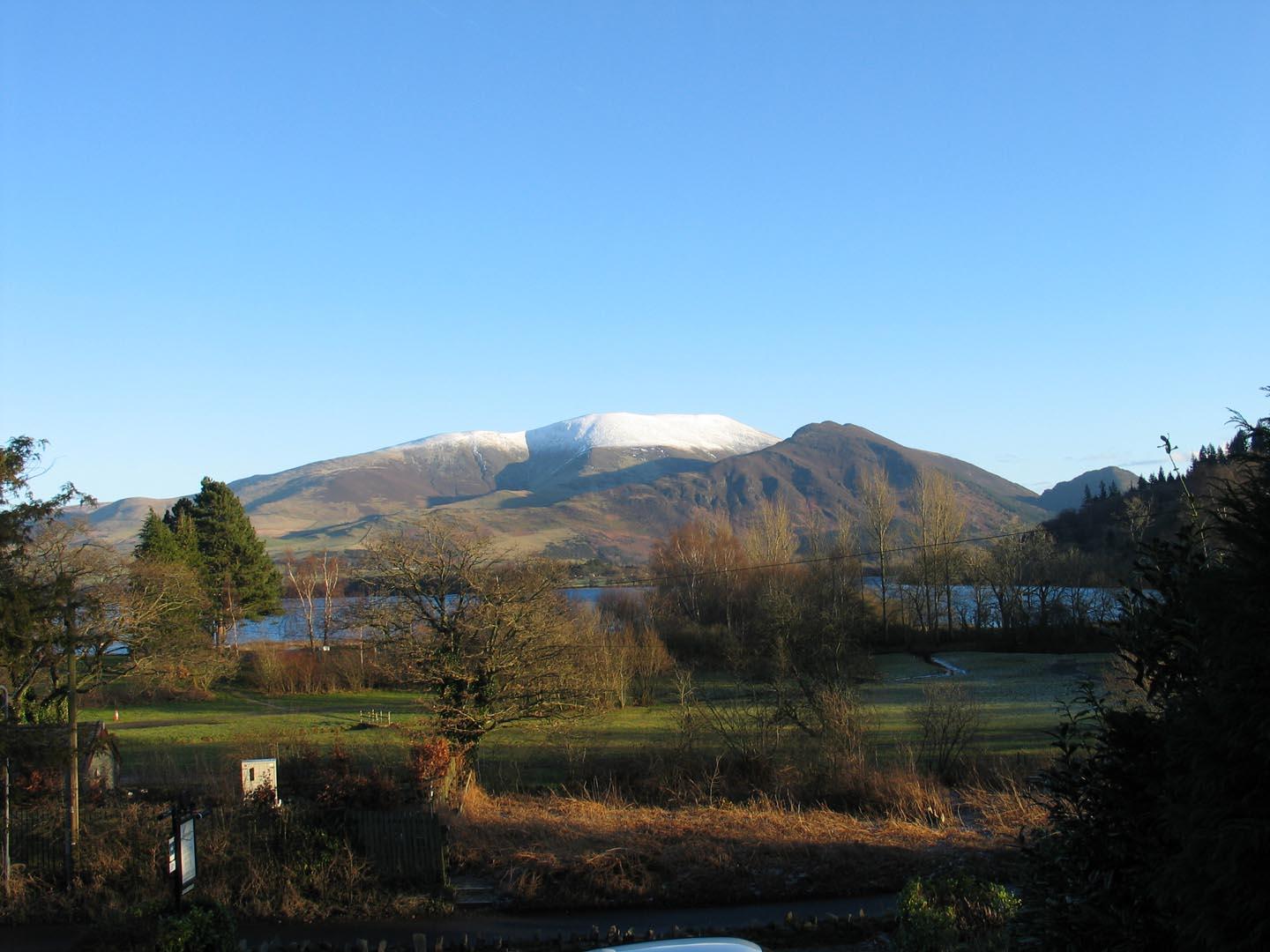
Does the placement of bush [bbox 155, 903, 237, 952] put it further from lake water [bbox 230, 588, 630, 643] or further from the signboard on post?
lake water [bbox 230, 588, 630, 643]

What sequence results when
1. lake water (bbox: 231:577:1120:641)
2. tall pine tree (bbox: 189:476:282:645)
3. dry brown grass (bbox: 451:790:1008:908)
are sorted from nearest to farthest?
dry brown grass (bbox: 451:790:1008:908) → tall pine tree (bbox: 189:476:282:645) → lake water (bbox: 231:577:1120:641)

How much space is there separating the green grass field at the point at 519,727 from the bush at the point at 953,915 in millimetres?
5670

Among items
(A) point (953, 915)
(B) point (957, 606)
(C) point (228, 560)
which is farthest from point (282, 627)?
(A) point (953, 915)

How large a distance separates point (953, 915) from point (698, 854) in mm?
8314

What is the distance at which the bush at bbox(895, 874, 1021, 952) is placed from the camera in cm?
1035

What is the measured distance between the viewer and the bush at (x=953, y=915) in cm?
1035

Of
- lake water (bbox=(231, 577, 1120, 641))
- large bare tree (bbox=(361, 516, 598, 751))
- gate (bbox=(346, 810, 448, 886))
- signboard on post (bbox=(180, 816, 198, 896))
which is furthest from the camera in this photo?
lake water (bbox=(231, 577, 1120, 641))

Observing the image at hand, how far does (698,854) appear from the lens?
18.4m

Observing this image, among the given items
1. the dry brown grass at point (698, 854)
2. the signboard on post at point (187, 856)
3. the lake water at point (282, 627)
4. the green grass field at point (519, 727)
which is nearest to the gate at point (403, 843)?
the dry brown grass at point (698, 854)

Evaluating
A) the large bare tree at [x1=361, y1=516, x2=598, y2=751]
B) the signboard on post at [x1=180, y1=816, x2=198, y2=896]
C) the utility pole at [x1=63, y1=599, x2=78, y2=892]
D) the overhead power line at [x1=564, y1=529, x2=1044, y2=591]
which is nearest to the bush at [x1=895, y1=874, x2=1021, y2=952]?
the signboard on post at [x1=180, y1=816, x2=198, y2=896]

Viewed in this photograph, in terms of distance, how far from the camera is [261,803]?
18281 mm

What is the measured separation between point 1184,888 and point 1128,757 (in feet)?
4.52

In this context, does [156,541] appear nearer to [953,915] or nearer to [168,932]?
[168,932]

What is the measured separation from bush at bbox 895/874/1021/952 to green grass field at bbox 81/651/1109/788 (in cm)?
567
